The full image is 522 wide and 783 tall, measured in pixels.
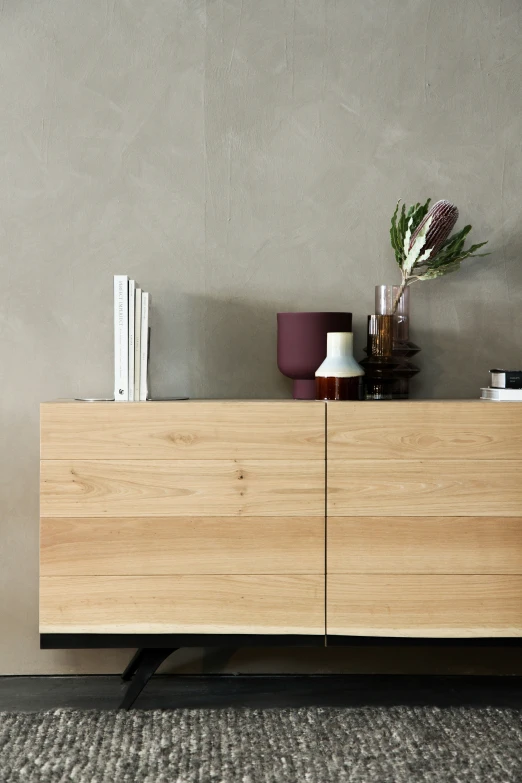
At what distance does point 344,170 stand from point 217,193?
367mm

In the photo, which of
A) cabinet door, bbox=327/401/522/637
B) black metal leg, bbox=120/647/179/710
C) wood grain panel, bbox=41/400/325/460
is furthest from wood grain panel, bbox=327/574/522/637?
black metal leg, bbox=120/647/179/710

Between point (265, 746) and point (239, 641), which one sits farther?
point (239, 641)

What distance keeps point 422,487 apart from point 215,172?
1047mm

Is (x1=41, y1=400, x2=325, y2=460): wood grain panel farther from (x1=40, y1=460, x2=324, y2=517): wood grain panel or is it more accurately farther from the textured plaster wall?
the textured plaster wall

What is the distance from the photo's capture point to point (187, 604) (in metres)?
1.80

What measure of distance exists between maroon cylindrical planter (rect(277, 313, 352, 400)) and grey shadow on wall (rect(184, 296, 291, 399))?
0.12m

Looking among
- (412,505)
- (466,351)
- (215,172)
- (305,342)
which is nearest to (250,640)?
(412,505)

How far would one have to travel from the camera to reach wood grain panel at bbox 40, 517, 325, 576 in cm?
179

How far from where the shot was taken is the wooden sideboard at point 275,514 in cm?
179

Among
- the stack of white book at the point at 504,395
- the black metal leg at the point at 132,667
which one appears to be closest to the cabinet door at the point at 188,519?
the black metal leg at the point at 132,667

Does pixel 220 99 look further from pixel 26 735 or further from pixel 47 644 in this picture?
pixel 26 735

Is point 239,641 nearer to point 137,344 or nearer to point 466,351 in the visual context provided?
point 137,344

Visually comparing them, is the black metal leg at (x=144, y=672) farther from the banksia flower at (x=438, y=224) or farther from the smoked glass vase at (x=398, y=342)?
the banksia flower at (x=438, y=224)

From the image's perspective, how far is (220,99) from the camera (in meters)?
2.12
